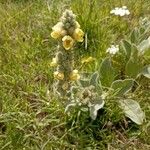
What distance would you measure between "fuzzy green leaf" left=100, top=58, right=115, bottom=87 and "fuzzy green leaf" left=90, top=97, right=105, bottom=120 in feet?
0.62

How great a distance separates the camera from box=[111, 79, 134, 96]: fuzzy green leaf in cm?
273

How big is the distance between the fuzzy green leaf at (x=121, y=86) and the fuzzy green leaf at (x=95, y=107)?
0.42 ft

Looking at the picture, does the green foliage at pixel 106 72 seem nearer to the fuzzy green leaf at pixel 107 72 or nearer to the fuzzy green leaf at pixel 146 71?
the fuzzy green leaf at pixel 107 72

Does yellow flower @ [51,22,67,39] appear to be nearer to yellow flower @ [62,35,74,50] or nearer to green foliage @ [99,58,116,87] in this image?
yellow flower @ [62,35,74,50]

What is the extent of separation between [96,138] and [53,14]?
3.38 ft

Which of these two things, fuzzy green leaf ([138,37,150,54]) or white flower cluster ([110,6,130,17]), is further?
white flower cluster ([110,6,130,17])

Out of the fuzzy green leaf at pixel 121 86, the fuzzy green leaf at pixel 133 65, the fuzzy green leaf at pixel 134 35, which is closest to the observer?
the fuzzy green leaf at pixel 121 86

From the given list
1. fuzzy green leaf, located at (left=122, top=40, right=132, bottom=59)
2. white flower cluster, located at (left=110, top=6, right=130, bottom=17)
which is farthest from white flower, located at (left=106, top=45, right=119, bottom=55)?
white flower cluster, located at (left=110, top=6, right=130, bottom=17)

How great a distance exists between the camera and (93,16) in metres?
3.22

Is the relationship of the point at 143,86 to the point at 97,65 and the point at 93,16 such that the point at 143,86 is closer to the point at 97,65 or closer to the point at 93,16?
the point at 97,65

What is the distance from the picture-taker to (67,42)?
244 cm

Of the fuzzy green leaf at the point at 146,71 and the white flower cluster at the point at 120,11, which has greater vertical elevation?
the white flower cluster at the point at 120,11

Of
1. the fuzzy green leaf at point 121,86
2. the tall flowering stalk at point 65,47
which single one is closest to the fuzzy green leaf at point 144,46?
the fuzzy green leaf at point 121,86

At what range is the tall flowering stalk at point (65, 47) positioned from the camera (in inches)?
95.1
